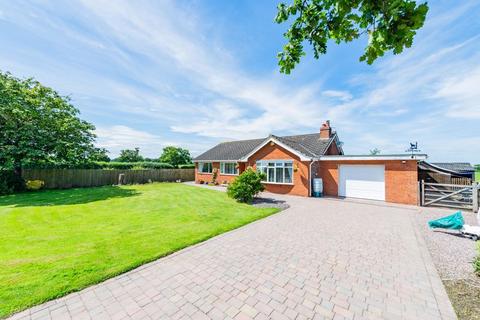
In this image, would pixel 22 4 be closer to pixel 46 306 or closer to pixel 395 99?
pixel 46 306

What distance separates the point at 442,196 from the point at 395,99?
20.8 ft

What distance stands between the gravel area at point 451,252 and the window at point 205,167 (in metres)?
19.9

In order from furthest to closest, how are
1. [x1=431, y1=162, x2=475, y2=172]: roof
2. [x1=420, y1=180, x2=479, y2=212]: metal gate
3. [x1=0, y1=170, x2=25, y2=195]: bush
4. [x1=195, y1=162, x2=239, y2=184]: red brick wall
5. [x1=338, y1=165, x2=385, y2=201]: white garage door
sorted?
[x1=195, y1=162, x2=239, y2=184]: red brick wall → [x1=431, y1=162, x2=475, y2=172]: roof → [x1=0, y1=170, x2=25, y2=195]: bush → [x1=338, y1=165, x2=385, y2=201]: white garage door → [x1=420, y1=180, x2=479, y2=212]: metal gate

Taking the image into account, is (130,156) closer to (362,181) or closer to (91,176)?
(91,176)

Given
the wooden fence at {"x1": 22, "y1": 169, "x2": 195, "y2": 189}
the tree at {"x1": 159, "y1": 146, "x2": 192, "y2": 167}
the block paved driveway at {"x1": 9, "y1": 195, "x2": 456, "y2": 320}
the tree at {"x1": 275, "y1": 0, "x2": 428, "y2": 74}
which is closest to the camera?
the tree at {"x1": 275, "y1": 0, "x2": 428, "y2": 74}

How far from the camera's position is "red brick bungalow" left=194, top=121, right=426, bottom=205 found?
1264 cm

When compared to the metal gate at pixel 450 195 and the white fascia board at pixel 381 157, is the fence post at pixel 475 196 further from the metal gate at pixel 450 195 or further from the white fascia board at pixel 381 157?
the white fascia board at pixel 381 157

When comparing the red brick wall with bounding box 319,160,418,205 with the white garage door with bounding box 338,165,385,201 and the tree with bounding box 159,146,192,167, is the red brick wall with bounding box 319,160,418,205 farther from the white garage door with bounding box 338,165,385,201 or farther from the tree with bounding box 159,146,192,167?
the tree with bounding box 159,146,192,167

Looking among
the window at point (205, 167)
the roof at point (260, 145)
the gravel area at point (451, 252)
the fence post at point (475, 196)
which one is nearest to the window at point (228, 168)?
the roof at point (260, 145)

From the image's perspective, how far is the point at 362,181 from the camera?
14.2 metres

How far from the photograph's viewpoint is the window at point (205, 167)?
24828 millimetres

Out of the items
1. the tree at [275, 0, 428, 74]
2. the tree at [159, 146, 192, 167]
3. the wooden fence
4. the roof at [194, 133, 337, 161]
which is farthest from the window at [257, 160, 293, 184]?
the tree at [159, 146, 192, 167]

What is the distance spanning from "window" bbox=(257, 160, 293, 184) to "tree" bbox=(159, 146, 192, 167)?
3002cm

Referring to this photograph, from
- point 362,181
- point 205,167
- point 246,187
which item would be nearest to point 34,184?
point 205,167
